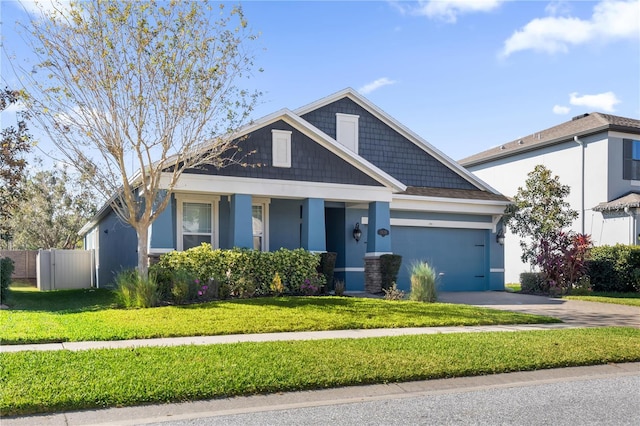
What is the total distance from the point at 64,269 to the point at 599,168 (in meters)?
22.9

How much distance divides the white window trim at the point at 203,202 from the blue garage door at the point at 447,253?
5.78 meters

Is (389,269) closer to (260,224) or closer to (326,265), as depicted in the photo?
(326,265)

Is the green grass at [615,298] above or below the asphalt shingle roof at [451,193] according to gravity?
below

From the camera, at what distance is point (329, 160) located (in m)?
16.7

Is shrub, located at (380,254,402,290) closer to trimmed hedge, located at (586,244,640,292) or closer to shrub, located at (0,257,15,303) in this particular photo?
trimmed hedge, located at (586,244,640,292)

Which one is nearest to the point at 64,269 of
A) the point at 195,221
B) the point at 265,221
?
the point at 195,221

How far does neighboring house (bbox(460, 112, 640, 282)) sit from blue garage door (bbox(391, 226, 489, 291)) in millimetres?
6575

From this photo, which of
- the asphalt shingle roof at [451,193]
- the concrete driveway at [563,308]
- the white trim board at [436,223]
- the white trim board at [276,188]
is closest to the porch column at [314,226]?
the white trim board at [276,188]

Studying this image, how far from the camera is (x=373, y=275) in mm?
16859

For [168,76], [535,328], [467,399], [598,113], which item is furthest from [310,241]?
[598,113]

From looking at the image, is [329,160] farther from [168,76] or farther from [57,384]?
[57,384]

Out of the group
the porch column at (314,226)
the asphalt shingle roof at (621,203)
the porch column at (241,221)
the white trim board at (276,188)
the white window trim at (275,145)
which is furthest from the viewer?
the asphalt shingle roof at (621,203)

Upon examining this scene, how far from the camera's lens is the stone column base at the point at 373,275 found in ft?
54.8

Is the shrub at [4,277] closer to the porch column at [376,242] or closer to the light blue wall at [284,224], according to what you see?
the light blue wall at [284,224]
